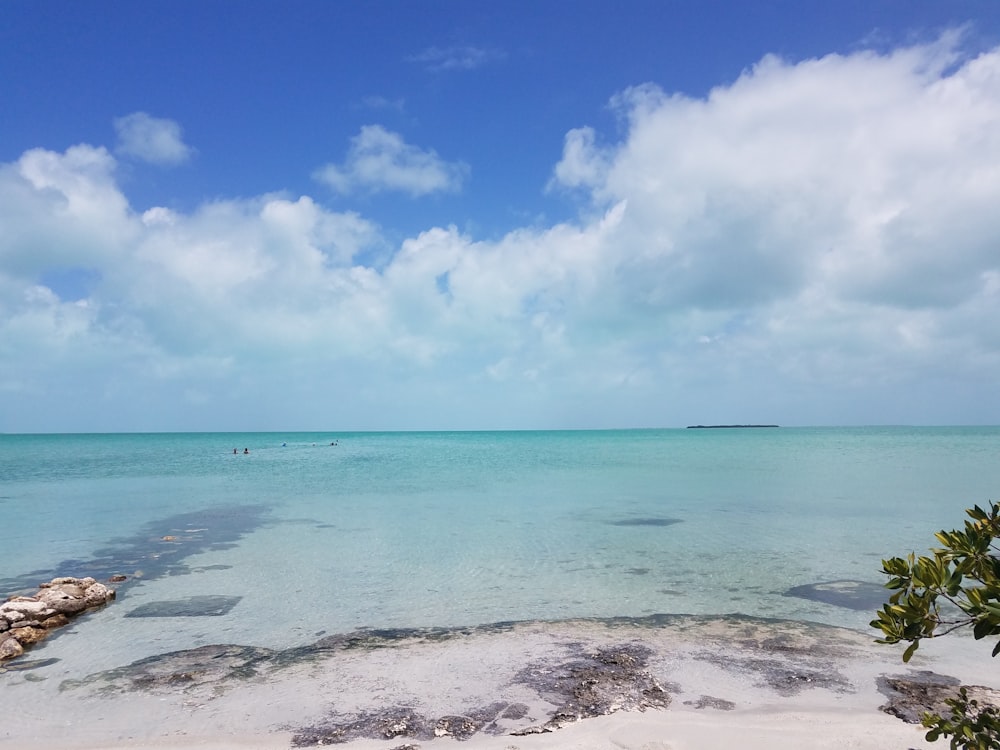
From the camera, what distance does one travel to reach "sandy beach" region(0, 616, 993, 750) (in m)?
6.46

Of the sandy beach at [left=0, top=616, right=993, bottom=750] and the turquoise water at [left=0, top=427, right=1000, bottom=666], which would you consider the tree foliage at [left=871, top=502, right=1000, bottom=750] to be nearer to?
the sandy beach at [left=0, top=616, right=993, bottom=750]

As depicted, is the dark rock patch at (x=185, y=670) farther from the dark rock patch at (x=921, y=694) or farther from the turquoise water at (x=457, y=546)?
the dark rock patch at (x=921, y=694)

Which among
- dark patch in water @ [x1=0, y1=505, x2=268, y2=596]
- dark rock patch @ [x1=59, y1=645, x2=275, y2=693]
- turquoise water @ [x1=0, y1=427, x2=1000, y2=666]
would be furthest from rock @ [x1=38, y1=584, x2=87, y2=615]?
dark rock patch @ [x1=59, y1=645, x2=275, y2=693]

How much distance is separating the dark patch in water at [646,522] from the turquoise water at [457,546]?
7cm

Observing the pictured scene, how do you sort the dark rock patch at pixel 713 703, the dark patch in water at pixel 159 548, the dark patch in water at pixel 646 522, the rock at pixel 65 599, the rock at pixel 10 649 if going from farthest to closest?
the dark patch in water at pixel 646 522 → the dark patch in water at pixel 159 548 → the rock at pixel 65 599 → the rock at pixel 10 649 → the dark rock patch at pixel 713 703

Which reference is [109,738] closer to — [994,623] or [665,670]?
[665,670]

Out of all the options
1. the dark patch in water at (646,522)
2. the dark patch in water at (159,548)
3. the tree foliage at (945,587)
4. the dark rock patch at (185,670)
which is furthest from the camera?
the dark patch in water at (646,522)

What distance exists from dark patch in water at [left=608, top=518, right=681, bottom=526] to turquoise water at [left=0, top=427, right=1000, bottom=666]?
7 cm

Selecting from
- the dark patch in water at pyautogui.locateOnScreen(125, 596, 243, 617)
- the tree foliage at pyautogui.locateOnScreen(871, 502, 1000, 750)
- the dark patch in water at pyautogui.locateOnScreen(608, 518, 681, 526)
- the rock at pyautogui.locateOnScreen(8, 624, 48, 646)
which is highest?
the tree foliage at pyautogui.locateOnScreen(871, 502, 1000, 750)

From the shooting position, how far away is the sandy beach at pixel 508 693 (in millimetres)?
6457

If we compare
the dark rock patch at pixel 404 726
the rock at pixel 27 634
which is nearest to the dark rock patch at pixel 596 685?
the dark rock patch at pixel 404 726

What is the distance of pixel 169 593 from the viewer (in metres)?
12.9

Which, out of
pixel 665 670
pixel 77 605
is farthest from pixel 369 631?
pixel 77 605

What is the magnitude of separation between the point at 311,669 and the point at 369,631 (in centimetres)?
189
